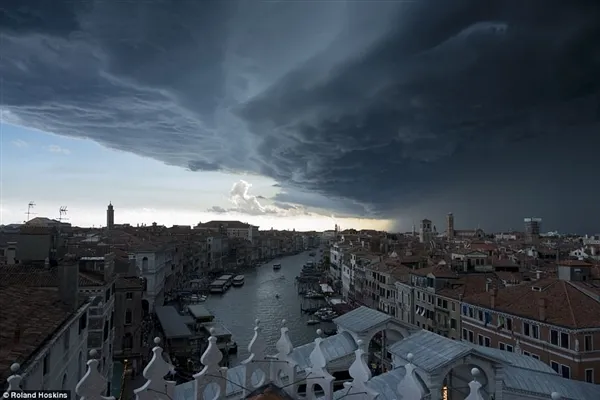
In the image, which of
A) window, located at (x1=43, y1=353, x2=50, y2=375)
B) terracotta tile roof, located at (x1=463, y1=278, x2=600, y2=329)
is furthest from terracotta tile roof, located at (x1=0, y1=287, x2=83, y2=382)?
terracotta tile roof, located at (x1=463, y1=278, x2=600, y2=329)

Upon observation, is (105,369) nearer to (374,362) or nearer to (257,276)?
(374,362)

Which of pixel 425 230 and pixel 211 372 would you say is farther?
pixel 425 230

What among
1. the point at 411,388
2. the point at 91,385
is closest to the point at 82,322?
the point at 91,385

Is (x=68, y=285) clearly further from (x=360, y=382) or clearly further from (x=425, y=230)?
(x=425, y=230)

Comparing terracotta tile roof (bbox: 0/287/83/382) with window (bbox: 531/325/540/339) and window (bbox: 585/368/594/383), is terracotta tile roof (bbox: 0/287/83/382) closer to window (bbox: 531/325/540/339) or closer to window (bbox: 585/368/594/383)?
window (bbox: 531/325/540/339)

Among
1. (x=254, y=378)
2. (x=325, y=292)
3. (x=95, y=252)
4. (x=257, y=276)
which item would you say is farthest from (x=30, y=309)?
(x=257, y=276)

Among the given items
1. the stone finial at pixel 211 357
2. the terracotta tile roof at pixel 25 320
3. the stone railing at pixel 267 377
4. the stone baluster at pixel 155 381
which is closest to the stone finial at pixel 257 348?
the stone railing at pixel 267 377
